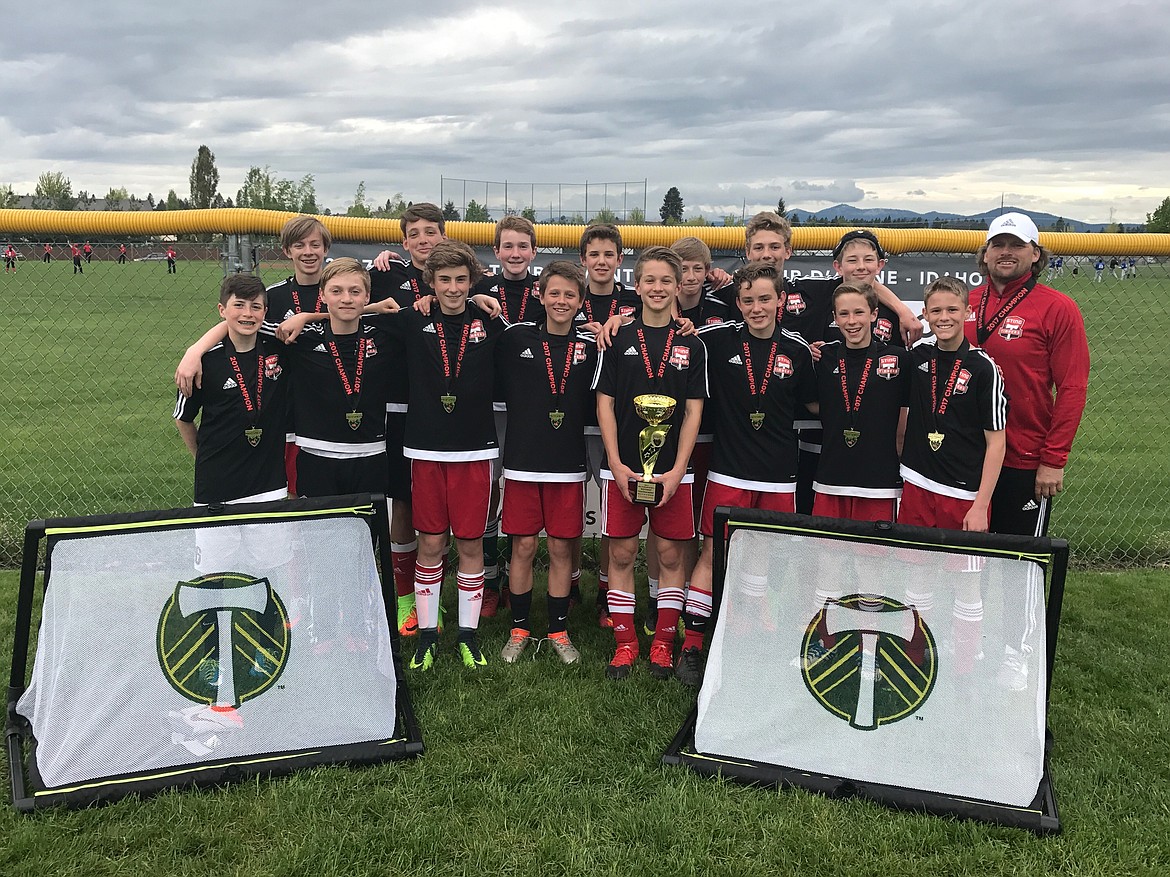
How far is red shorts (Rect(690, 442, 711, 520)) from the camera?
4520mm

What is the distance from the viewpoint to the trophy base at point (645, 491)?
3.96 meters

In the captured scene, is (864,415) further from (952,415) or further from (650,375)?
(650,375)

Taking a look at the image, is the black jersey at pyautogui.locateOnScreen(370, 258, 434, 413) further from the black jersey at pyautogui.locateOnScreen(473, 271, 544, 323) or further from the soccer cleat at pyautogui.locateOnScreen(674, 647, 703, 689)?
the soccer cleat at pyautogui.locateOnScreen(674, 647, 703, 689)

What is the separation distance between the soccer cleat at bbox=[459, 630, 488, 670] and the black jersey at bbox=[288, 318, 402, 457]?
3.64ft

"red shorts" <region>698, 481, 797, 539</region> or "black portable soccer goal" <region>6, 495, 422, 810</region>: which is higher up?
"red shorts" <region>698, 481, 797, 539</region>

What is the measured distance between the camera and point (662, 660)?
168 inches

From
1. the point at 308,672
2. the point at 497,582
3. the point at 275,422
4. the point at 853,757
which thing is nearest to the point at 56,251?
the point at 275,422

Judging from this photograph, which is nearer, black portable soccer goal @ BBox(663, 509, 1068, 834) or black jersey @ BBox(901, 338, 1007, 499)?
black portable soccer goal @ BBox(663, 509, 1068, 834)

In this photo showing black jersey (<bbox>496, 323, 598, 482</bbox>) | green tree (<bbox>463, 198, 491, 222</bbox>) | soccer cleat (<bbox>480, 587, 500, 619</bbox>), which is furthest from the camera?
green tree (<bbox>463, 198, 491, 222</bbox>)

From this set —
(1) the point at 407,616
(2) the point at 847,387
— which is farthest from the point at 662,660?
(2) the point at 847,387

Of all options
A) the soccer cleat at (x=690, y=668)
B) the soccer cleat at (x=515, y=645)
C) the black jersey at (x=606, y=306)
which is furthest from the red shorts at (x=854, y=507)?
the soccer cleat at (x=515, y=645)

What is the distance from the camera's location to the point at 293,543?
3.41m

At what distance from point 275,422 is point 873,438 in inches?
115

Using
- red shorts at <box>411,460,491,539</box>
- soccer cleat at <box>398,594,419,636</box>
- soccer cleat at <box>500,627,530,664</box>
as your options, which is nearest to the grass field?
red shorts at <box>411,460,491,539</box>
